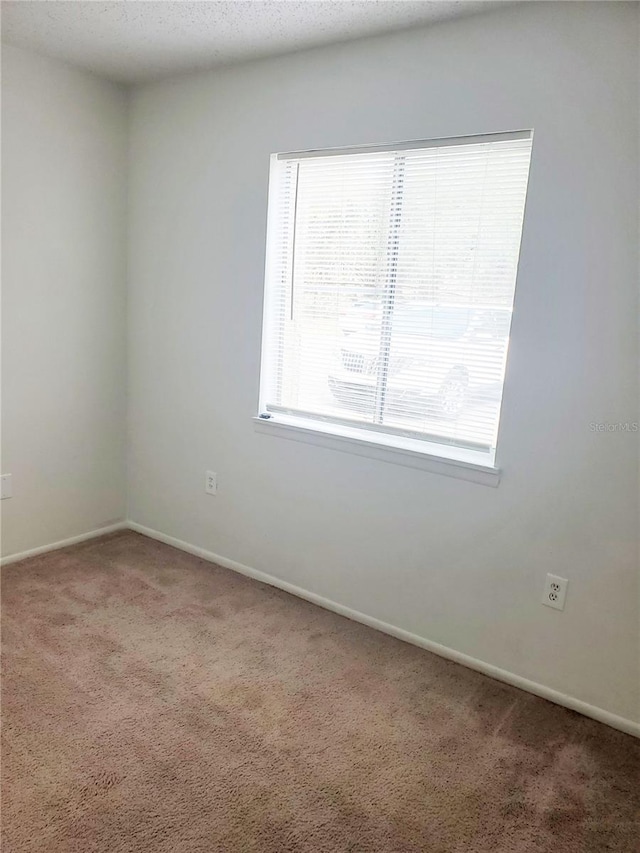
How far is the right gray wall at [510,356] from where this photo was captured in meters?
1.98

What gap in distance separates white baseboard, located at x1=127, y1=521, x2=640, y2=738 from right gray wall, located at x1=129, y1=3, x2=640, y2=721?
3cm

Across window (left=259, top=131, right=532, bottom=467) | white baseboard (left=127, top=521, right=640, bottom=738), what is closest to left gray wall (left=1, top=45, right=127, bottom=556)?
white baseboard (left=127, top=521, right=640, bottom=738)

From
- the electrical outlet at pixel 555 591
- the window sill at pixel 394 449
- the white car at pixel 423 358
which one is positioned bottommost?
the electrical outlet at pixel 555 591

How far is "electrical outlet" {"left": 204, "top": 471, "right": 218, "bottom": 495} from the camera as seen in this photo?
3127 millimetres

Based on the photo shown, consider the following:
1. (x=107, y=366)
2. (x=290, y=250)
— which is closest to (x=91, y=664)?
(x=107, y=366)

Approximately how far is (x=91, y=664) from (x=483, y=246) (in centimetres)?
214

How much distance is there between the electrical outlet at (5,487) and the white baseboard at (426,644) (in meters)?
0.79

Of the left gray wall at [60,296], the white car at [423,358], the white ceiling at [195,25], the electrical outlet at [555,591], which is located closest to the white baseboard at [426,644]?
the electrical outlet at [555,591]

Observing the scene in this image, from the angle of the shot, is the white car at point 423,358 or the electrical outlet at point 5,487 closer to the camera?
the white car at point 423,358

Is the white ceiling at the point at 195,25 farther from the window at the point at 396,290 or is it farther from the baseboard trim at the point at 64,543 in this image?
the baseboard trim at the point at 64,543

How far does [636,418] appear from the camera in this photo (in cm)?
196

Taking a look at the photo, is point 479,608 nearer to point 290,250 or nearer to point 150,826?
point 150,826

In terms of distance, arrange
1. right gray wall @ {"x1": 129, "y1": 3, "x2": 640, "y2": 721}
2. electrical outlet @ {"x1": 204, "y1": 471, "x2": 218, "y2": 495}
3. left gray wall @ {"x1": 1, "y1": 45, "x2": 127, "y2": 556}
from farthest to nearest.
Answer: electrical outlet @ {"x1": 204, "y1": 471, "x2": 218, "y2": 495}
left gray wall @ {"x1": 1, "y1": 45, "x2": 127, "y2": 556}
right gray wall @ {"x1": 129, "y1": 3, "x2": 640, "y2": 721}

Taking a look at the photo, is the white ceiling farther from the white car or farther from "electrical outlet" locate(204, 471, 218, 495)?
"electrical outlet" locate(204, 471, 218, 495)
